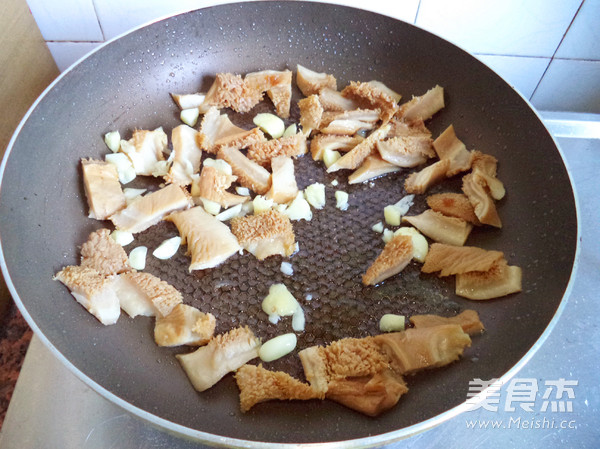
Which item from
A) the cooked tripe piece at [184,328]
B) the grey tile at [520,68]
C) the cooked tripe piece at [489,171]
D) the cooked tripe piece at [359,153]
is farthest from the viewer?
the grey tile at [520,68]

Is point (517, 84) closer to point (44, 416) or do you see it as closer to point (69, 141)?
point (69, 141)

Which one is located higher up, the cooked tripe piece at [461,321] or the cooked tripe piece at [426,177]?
the cooked tripe piece at [426,177]

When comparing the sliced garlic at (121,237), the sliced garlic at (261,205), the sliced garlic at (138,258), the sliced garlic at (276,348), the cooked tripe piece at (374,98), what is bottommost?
the sliced garlic at (276,348)

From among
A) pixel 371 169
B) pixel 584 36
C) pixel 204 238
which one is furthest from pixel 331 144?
pixel 584 36

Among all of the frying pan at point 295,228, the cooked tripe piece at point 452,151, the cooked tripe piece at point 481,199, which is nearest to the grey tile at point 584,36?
the frying pan at point 295,228

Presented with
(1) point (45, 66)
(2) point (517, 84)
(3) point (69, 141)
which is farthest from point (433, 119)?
(1) point (45, 66)

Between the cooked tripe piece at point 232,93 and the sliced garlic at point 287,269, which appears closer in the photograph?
the sliced garlic at point 287,269

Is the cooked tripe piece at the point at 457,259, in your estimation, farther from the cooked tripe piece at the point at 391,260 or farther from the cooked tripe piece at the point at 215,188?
the cooked tripe piece at the point at 215,188

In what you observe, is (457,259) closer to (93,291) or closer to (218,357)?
(218,357)
